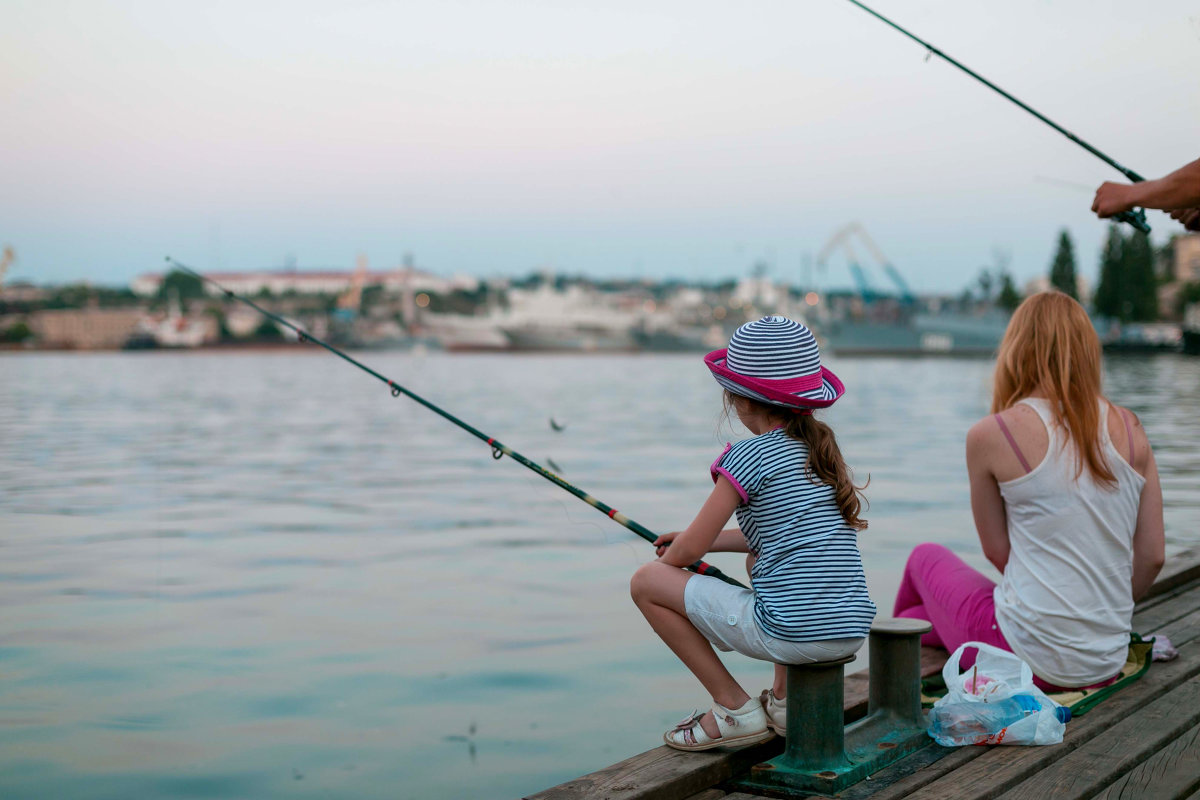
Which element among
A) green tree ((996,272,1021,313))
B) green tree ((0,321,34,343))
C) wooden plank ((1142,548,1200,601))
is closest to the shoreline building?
green tree ((0,321,34,343))

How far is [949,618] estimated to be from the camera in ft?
10.8

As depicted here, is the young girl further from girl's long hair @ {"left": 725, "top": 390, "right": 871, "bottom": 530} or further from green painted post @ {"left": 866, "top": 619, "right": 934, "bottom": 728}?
green painted post @ {"left": 866, "top": 619, "right": 934, "bottom": 728}

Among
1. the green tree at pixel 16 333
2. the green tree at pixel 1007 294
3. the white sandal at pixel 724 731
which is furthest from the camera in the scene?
the green tree at pixel 1007 294

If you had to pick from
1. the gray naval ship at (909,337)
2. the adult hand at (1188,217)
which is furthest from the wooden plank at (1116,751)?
the gray naval ship at (909,337)

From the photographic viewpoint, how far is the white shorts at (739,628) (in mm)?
2500

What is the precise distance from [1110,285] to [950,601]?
9041 cm

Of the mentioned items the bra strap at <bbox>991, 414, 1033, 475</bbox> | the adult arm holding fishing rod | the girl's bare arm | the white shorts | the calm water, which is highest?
the adult arm holding fishing rod

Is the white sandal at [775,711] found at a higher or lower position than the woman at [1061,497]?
lower

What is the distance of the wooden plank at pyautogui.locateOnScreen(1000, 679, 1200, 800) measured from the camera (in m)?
2.36

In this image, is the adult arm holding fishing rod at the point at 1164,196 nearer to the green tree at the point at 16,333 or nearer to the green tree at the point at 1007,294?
the green tree at the point at 16,333

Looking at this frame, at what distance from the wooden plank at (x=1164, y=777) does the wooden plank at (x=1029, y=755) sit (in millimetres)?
163

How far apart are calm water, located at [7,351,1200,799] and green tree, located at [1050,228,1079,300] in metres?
71.5

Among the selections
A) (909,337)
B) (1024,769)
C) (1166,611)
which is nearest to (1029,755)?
(1024,769)

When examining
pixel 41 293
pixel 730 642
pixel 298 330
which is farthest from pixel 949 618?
pixel 41 293
